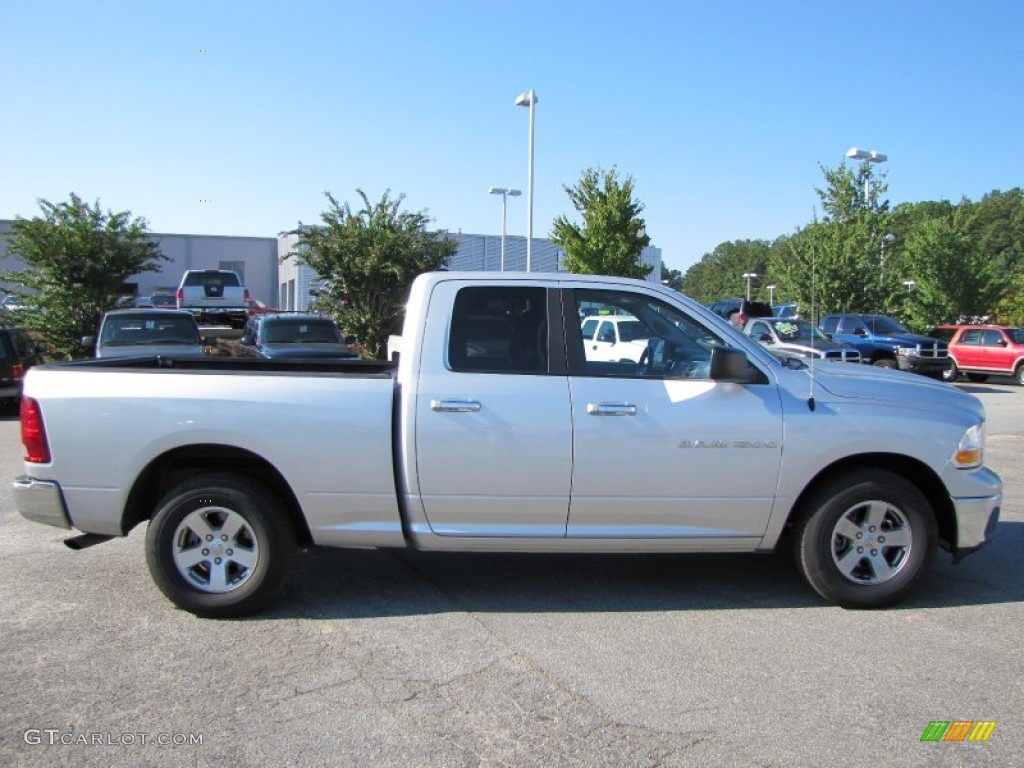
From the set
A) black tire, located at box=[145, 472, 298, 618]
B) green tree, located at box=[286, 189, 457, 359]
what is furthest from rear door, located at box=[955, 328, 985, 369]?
black tire, located at box=[145, 472, 298, 618]

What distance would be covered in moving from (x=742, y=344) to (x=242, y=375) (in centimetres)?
282

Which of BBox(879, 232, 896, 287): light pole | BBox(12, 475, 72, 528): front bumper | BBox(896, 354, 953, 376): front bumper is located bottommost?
BBox(896, 354, 953, 376): front bumper

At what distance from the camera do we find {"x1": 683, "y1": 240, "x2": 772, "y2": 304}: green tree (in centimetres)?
12475

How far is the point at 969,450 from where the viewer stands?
4.86 metres

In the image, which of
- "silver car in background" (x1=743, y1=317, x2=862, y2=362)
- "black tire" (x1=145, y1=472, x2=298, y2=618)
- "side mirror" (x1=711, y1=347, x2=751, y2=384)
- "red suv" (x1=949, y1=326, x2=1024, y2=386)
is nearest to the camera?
"side mirror" (x1=711, y1=347, x2=751, y2=384)

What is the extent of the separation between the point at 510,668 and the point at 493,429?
4.07 feet

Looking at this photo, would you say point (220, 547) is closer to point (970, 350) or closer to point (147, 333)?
point (147, 333)

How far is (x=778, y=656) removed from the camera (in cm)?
421

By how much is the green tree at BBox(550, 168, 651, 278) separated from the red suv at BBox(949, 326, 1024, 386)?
9.43 metres

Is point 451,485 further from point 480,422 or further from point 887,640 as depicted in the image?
point 887,640

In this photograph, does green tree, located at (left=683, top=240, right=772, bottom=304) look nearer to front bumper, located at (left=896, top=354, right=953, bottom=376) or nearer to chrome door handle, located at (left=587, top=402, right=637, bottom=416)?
front bumper, located at (left=896, top=354, right=953, bottom=376)

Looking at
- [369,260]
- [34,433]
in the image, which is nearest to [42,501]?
[34,433]

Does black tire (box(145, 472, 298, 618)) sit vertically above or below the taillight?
below

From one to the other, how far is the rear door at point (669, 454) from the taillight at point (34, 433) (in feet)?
9.54
